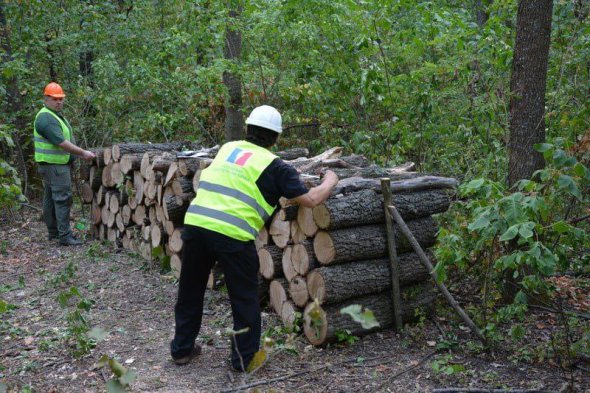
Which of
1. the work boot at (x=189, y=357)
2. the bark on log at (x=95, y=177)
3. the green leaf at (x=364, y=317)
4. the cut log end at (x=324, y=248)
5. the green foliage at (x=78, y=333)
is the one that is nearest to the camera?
the green leaf at (x=364, y=317)

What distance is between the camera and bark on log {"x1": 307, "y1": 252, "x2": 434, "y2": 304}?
16.9 feet

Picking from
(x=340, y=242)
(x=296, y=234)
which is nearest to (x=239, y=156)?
(x=296, y=234)

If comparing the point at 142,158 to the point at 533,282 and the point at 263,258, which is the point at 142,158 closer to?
the point at 263,258

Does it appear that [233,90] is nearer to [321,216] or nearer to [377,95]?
[377,95]

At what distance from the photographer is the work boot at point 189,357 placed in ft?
16.2

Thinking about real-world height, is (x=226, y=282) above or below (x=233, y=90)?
below

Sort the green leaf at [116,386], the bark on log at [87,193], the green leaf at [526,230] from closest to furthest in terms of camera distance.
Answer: the green leaf at [116,386], the green leaf at [526,230], the bark on log at [87,193]

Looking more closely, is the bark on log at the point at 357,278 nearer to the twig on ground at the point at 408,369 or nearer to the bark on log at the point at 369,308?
the bark on log at the point at 369,308

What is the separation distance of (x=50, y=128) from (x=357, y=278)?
5.25 metres

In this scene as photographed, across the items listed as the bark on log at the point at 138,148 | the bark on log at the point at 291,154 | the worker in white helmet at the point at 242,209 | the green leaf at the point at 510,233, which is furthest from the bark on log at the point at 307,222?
the bark on log at the point at 138,148

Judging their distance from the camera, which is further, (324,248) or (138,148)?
(138,148)

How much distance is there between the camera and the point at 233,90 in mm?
10227

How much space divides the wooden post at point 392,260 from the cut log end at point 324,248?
2.00ft

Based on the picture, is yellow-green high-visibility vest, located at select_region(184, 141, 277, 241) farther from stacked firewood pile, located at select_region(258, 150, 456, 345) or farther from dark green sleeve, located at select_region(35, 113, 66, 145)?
dark green sleeve, located at select_region(35, 113, 66, 145)
